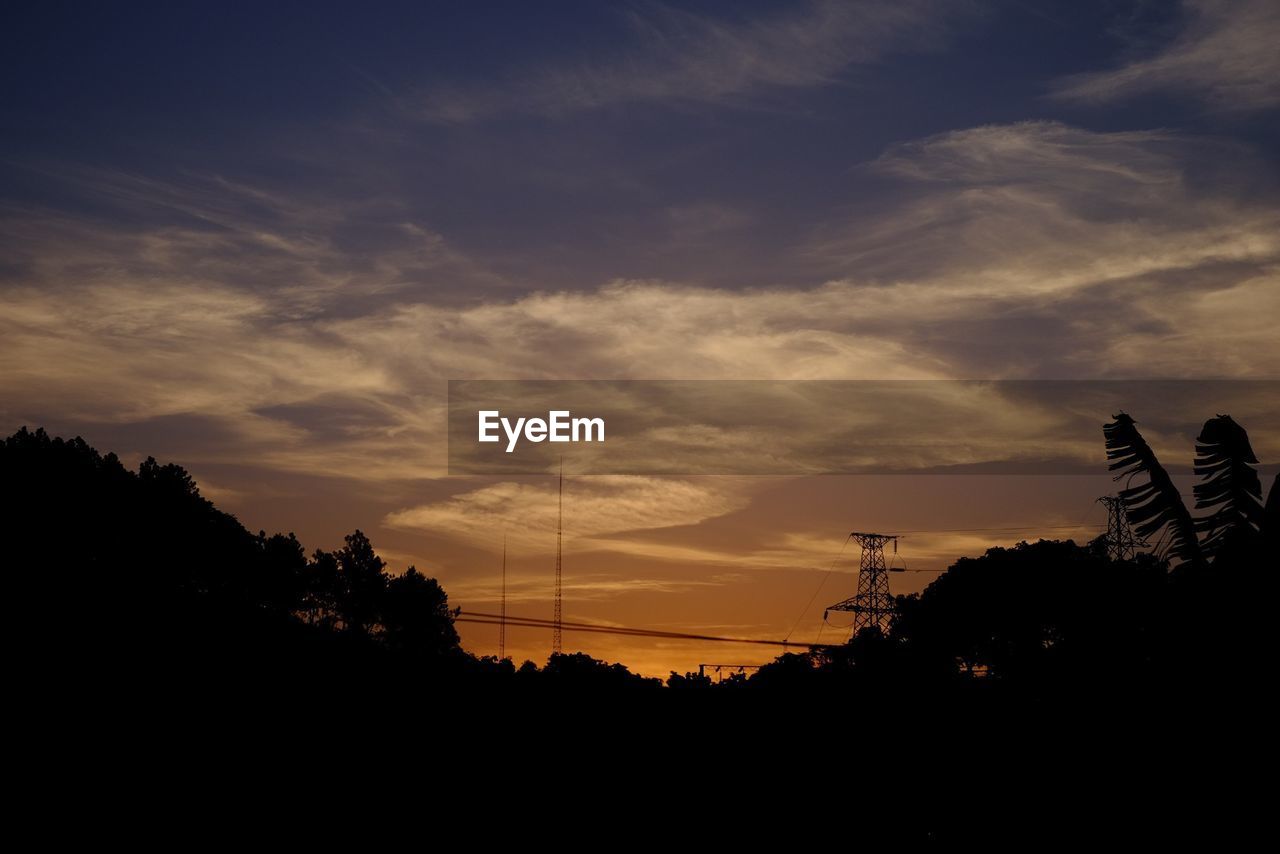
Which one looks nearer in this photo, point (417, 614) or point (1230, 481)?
point (1230, 481)

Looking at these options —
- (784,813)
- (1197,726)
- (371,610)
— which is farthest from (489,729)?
(371,610)

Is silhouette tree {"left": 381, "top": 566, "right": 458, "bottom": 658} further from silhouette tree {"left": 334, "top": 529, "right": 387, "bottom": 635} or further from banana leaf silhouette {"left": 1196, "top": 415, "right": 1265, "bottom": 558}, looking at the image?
banana leaf silhouette {"left": 1196, "top": 415, "right": 1265, "bottom": 558}

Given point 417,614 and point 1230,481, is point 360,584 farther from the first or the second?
point 1230,481

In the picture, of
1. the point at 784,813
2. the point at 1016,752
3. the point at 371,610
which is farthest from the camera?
the point at 371,610

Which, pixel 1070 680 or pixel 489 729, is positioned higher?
pixel 1070 680

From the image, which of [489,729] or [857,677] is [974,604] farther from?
[489,729]

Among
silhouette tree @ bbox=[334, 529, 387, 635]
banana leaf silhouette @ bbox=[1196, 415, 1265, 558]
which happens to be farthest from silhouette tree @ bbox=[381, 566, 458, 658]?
banana leaf silhouette @ bbox=[1196, 415, 1265, 558]

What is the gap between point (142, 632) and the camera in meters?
45.1

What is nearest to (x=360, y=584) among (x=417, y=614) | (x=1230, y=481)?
(x=417, y=614)

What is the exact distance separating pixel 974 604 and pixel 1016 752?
64.3 m

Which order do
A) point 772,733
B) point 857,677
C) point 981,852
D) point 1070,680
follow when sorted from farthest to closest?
point 857,677 → point 772,733 → point 981,852 → point 1070,680

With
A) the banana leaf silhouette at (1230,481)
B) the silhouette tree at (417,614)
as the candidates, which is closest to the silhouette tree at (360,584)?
the silhouette tree at (417,614)

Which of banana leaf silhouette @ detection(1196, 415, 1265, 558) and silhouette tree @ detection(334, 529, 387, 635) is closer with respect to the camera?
banana leaf silhouette @ detection(1196, 415, 1265, 558)

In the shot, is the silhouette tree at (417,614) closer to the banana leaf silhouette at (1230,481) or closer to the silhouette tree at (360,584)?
the silhouette tree at (360,584)
